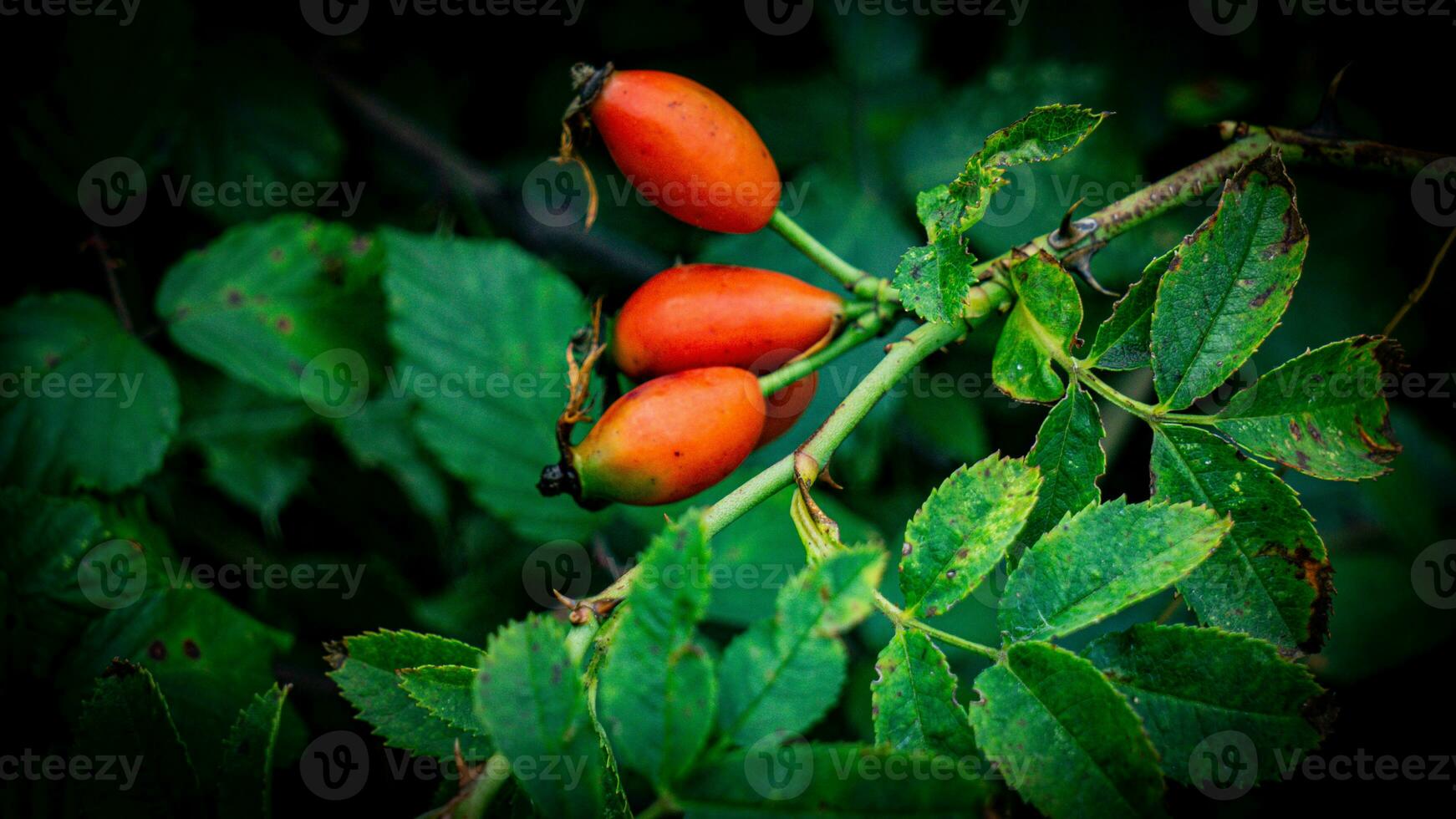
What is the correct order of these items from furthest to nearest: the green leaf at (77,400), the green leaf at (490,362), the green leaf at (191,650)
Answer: the green leaf at (490,362)
the green leaf at (77,400)
the green leaf at (191,650)

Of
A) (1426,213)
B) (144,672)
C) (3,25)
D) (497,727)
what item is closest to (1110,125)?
(1426,213)

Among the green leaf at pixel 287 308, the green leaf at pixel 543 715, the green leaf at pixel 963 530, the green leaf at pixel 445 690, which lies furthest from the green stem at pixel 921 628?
the green leaf at pixel 287 308

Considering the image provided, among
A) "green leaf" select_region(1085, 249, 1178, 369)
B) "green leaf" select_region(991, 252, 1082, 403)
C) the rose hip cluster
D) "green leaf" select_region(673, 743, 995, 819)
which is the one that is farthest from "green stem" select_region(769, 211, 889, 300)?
"green leaf" select_region(673, 743, 995, 819)

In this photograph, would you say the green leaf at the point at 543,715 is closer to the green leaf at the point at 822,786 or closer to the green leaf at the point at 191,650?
the green leaf at the point at 822,786

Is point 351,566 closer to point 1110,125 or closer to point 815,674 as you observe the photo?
point 815,674

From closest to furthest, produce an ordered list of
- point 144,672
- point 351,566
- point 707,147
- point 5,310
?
point 144,672
point 707,147
point 5,310
point 351,566

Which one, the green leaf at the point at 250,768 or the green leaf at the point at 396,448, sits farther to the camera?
the green leaf at the point at 396,448

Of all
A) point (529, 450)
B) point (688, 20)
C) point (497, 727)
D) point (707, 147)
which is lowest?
point (529, 450)

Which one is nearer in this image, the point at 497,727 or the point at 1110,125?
the point at 497,727

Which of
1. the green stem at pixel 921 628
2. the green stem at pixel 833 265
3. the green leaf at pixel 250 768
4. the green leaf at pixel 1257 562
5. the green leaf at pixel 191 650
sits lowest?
the green leaf at pixel 191 650
